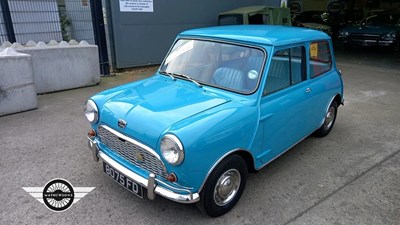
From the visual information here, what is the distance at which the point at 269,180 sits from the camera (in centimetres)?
340

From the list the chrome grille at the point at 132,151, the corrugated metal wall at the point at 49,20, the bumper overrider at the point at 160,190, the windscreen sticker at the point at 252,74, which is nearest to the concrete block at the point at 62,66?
the corrugated metal wall at the point at 49,20

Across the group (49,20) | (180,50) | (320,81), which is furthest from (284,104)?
(49,20)

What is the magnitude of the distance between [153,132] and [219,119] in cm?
55

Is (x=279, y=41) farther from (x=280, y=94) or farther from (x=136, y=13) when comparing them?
(x=136, y=13)

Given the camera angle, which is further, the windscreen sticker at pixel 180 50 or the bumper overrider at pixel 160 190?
the windscreen sticker at pixel 180 50

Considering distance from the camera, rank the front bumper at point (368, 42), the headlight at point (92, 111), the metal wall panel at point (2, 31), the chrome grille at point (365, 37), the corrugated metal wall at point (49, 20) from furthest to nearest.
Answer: the chrome grille at point (365, 37) < the front bumper at point (368, 42) < the corrugated metal wall at point (49, 20) < the metal wall panel at point (2, 31) < the headlight at point (92, 111)

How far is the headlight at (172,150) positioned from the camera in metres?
2.26

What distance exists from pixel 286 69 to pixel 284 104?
45 cm

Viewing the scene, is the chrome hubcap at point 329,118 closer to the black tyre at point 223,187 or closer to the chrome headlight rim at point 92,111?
the black tyre at point 223,187

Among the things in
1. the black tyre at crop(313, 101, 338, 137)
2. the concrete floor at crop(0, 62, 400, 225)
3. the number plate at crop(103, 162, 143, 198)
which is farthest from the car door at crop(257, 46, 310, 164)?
the number plate at crop(103, 162, 143, 198)

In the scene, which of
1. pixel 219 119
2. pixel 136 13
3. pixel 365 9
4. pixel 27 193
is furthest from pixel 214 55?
pixel 365 9

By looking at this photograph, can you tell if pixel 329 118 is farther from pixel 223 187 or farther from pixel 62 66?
pixel 62 66

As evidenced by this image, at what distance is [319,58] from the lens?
3969 mm

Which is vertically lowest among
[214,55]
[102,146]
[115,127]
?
[102,146]
